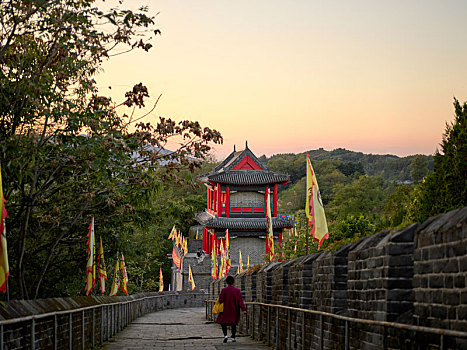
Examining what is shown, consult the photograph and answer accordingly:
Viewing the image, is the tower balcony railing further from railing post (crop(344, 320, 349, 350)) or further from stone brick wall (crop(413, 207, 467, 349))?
stone brick wall (crop(413, 207, 467, 349))

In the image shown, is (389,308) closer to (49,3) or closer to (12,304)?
(12,304)

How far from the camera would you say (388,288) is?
7.30m

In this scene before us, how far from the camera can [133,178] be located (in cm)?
1473

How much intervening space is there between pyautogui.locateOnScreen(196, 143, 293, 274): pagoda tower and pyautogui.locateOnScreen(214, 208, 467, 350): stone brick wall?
5253 cm

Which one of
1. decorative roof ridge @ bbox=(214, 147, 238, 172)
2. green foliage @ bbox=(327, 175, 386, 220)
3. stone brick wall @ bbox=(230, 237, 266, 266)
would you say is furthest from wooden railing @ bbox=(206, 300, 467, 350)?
green foliage @ bbox=(327, 175, 386, 220)

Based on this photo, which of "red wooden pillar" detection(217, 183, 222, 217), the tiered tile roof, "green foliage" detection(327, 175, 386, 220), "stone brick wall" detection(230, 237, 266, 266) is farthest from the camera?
"green foliage" detection(327, 175, 386, 220)

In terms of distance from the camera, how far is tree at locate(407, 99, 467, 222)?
353 inches

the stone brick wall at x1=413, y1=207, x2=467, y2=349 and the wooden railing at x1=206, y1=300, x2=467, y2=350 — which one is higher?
the stone brick wall at x1=413, y1=207, x2=467, y2=349

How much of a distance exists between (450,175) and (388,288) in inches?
97.3

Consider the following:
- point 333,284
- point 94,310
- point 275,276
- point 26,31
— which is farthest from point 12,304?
point 275,276

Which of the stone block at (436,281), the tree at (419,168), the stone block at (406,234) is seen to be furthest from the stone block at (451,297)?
the tree at (419,168)

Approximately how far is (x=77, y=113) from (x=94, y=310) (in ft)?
12.5

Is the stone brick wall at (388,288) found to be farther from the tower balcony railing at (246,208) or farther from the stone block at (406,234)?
the tower balcony railing at (246,208)

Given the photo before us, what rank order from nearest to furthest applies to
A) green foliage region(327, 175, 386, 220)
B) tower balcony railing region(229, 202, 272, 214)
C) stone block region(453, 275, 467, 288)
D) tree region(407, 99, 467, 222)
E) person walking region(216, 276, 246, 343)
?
1. stone block region(453, 275, 467, 288)
2. tree region(407, 99, 467, 222)
3. person walking region(216, 276, 246, 343)
4. tower balcony railing region(229, 202, 272, 214)
5. green foliage region(327, 175, 386, 220)
